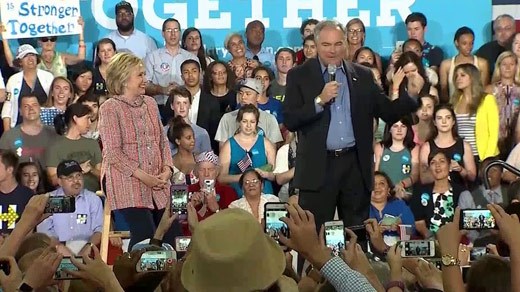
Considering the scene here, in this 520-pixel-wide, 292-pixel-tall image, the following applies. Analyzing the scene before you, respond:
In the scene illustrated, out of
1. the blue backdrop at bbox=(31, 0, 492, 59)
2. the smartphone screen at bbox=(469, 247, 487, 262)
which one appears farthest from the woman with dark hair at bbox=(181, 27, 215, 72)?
the smartphone screen at bbox=(469, 247, 487, 262)

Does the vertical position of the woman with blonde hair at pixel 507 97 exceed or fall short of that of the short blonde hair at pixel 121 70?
it falls short

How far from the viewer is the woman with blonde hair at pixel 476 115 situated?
1046cm

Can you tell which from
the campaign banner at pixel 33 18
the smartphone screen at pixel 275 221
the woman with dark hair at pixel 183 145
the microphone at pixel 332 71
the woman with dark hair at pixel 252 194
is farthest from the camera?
the campaign banner at pixel 33 18

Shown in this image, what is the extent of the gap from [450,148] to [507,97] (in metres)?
0.98

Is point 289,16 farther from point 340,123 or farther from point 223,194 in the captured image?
point 340,123

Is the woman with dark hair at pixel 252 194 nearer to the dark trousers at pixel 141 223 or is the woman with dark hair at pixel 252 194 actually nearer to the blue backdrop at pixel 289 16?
the dark trousers at pixel 141 223

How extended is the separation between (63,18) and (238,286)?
863 cm

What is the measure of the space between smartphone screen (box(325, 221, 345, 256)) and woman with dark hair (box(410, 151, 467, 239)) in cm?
432

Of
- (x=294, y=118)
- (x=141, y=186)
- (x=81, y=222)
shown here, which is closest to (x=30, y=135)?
(x=81, y=222)

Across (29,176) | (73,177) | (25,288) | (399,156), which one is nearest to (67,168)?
(73,177)

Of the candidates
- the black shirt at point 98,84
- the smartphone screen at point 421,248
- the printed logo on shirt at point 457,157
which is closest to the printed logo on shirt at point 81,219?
the black shirt at point 98,84

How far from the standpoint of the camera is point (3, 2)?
37.2 ft

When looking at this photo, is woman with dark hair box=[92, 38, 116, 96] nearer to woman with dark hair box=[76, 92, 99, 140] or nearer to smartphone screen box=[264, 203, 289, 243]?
woman with dark hair box=[76, 92, 99, 140]

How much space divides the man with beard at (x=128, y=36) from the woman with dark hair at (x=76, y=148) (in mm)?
1686
